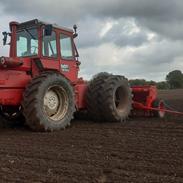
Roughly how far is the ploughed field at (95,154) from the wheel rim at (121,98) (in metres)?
1.70

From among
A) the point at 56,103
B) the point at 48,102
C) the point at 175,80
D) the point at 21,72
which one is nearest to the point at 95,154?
the point at 48,102

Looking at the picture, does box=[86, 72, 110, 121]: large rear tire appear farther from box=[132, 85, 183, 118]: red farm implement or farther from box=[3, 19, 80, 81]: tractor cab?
box=[132, 85, 183, 118]: red farm implement

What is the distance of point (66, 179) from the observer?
18.6 feet

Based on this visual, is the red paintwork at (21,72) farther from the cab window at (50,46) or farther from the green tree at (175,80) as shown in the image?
the green tree at (175,80)

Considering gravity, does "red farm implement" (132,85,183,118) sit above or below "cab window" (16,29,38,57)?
below

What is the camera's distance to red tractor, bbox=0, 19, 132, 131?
374 inches

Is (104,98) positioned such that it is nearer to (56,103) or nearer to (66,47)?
(56,103)

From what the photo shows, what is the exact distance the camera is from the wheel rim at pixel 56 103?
10109 millimetres

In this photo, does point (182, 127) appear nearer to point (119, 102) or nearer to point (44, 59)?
point (119, 102)

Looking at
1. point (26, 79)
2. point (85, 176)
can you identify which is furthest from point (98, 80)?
point (85, 176)

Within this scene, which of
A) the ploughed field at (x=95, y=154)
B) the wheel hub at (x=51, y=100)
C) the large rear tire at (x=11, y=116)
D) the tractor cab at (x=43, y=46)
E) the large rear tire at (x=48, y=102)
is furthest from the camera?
Result: the large rear tire at (x=11, y=116)

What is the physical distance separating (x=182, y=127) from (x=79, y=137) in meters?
2.60

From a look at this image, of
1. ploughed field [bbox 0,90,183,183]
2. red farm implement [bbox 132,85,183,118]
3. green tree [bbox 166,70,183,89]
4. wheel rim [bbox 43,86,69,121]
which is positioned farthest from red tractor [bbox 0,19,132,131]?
green tree [bbox 166,70,183,89]

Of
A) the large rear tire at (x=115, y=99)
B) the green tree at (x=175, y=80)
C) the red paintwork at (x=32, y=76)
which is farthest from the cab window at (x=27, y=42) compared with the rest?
the green tree at (x=175, y=80)
